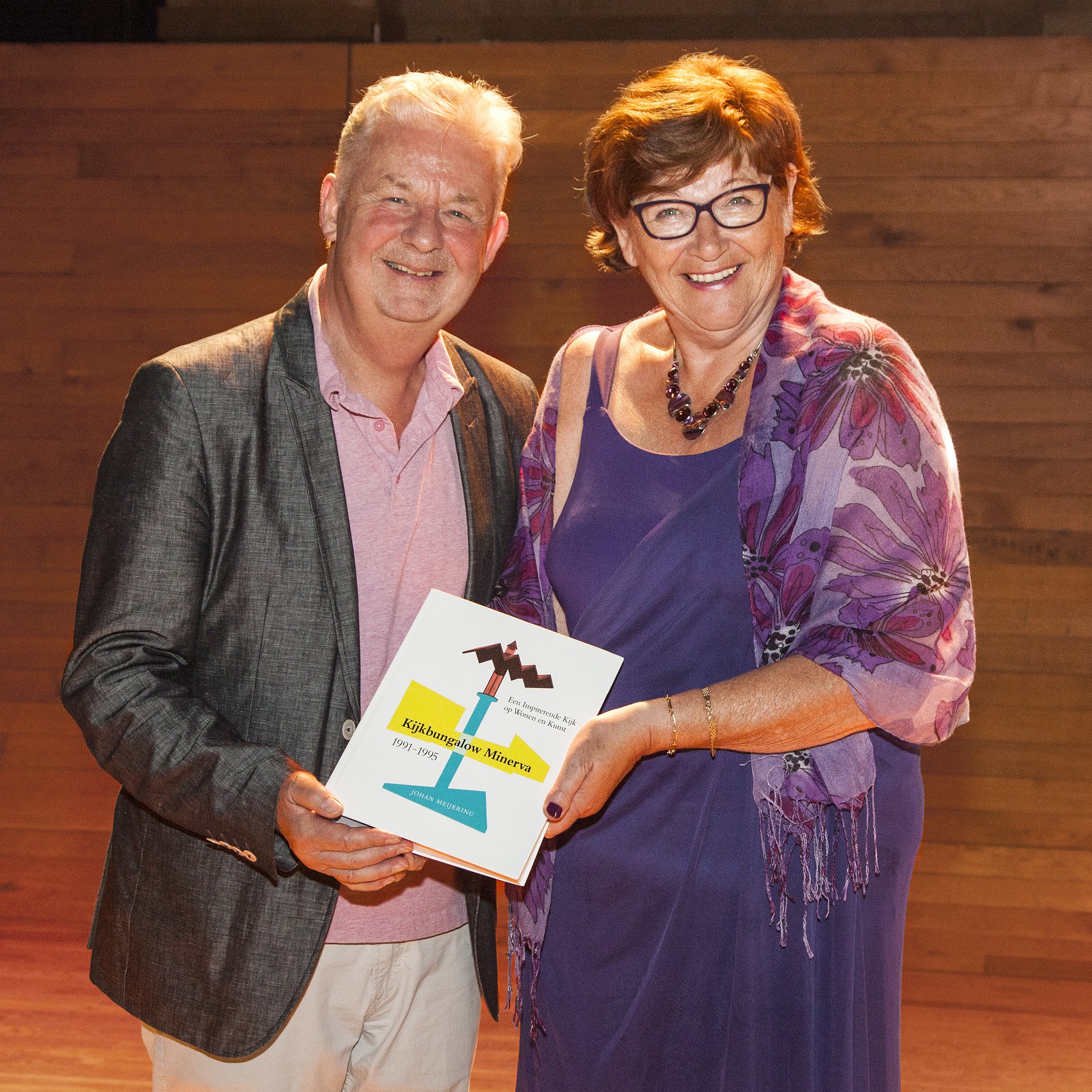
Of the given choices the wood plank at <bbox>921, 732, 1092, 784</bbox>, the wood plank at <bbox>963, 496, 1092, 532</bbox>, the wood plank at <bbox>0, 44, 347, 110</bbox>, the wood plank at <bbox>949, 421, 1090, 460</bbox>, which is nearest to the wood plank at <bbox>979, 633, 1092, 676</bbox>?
the wood plank at <bbox>921, 732, 1092, 784</bbox>

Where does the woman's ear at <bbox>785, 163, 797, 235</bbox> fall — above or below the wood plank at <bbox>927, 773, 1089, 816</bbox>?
above

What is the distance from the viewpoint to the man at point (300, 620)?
1598 millimetres

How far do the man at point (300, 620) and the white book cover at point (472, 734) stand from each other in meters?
0.06

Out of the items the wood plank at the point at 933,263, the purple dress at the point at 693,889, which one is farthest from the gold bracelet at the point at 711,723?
the wood plank at the point at 933,263

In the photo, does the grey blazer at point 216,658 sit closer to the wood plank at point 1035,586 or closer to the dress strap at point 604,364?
the dress strap at point 604,364

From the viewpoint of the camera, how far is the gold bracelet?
4.94 ft

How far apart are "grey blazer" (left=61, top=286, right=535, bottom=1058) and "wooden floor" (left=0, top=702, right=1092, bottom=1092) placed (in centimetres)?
158

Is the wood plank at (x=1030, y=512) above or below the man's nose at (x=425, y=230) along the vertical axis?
below

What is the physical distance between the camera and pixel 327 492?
1.67 m

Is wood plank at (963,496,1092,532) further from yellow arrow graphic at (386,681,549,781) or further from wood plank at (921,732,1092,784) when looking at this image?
yellow arrow graphic at (386,681,549,781)

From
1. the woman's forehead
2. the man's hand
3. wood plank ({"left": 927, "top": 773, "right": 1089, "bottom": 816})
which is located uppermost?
the woman's forehead

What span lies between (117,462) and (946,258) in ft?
9.51

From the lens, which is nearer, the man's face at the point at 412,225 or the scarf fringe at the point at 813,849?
the scarf fringe at the point at 813,849

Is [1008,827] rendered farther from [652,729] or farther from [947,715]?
[652,729]
